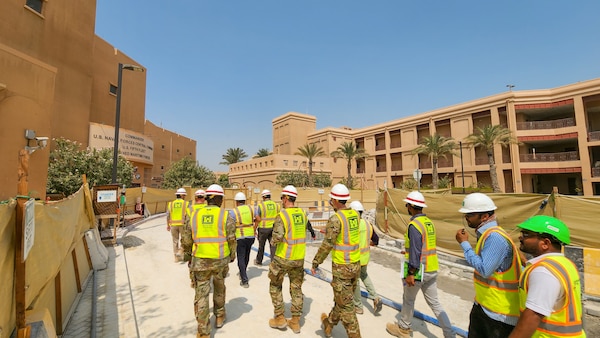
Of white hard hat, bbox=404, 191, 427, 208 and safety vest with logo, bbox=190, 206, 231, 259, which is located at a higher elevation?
white hard hat, bbox=404, 191, 427, 208

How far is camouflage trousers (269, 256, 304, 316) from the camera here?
422cm

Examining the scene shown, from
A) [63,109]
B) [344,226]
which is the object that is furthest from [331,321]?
[63,109]

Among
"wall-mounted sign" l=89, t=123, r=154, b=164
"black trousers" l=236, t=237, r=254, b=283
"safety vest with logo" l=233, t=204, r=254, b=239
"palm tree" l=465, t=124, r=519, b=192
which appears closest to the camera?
"black trousers" l=236, t=237, r=254, b=283

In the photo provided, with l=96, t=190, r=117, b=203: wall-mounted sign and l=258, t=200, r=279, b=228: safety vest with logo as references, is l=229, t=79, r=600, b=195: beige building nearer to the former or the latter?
l=258, t=200, r=279, b=228: safety vest with logo

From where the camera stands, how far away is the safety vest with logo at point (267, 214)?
23.2 feet

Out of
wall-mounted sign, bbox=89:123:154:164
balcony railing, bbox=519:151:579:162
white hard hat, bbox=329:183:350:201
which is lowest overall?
Answer: white hard hat, bbox=329:183:350:201

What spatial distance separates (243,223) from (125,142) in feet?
69.3

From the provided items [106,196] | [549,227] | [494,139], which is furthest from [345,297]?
[494,139]

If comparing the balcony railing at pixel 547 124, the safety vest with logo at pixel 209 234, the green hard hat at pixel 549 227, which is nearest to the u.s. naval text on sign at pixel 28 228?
the safety vest with logo at pixel 209 234

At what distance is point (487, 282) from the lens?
2.66 metres

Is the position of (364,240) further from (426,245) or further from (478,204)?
(478,204)

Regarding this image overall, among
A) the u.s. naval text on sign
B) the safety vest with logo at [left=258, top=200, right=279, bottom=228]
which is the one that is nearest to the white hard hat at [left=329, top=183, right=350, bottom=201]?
the u.s. naval text on sign

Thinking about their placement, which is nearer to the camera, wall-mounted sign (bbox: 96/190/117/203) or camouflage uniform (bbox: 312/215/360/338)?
camouflage uniform (bbox: 312/215/360/338)

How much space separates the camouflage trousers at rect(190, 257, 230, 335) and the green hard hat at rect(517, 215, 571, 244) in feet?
11.9
